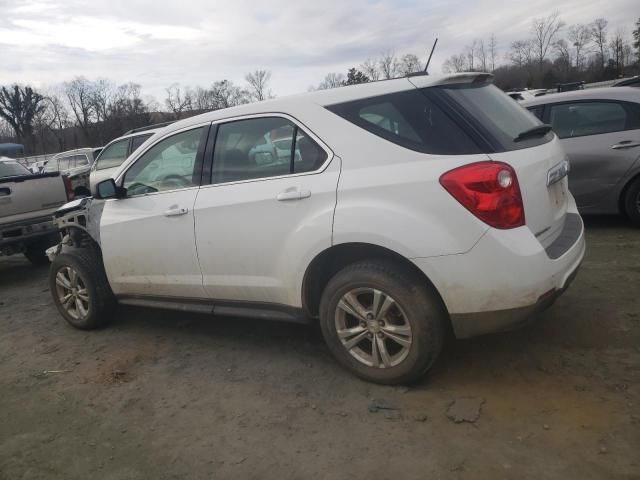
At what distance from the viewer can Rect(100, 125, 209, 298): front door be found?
3.80m

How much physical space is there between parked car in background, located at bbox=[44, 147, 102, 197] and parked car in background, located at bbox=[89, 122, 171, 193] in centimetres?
250

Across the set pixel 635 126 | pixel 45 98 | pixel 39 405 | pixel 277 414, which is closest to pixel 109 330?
pixel 39 405

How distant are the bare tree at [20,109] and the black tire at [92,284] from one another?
69750 mm

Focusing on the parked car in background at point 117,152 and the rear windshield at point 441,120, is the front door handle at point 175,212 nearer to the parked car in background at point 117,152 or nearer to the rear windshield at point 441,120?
the rear windshield at point 441,120

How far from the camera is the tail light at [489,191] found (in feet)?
8.77

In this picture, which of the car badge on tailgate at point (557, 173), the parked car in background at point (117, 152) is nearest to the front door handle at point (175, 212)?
the car badge on tailgate at point (557, 173)

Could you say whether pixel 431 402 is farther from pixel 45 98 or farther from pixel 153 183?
pixel 45 98

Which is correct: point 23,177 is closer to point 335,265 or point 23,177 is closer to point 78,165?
point 335,265

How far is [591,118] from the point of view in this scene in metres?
6.08

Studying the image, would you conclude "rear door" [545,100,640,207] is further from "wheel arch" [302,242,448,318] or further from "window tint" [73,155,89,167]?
"window tint" [73,155,89,167]

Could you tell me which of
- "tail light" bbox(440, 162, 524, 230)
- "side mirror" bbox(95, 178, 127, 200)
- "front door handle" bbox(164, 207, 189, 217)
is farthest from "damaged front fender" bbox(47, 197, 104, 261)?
"tail light" bbox(440, 162, 524, 230)

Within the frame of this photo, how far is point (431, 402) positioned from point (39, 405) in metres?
2.57

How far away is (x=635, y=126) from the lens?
5758 mm

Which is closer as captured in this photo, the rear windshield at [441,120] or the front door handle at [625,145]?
the rear windshield at [441,120]
